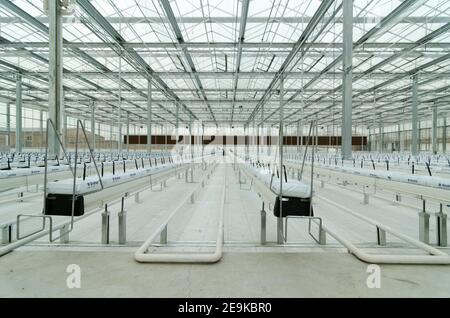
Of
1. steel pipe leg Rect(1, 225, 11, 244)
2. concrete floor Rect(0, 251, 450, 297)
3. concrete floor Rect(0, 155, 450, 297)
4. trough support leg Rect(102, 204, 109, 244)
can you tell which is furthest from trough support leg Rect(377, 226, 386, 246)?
steel pipe leg Rect(1, 225, 11, 244)

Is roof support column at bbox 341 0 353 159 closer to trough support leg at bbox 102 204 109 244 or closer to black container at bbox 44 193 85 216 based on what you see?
trough support leg at bbox 102 204 109 244

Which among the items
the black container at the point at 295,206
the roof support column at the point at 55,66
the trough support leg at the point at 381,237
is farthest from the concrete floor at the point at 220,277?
the roof support column at the point at 55,66

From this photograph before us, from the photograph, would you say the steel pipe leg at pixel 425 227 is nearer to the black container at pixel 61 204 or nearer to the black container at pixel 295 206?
the black container at pixel 295 206

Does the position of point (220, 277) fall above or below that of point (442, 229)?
below

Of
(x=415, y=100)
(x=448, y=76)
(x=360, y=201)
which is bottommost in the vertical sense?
(x=360, y=201)

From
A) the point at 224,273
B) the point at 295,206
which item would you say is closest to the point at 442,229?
the point at 295,206

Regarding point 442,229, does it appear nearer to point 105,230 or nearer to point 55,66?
point 105,230

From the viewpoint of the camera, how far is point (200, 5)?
9898mm

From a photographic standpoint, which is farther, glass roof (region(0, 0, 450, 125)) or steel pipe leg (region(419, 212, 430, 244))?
glass roof (region(0, 0, 450, 125))

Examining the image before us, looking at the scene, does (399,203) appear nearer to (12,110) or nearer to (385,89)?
(385,89)

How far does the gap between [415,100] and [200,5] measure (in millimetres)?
14663

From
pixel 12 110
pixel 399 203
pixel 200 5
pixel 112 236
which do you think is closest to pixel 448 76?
pixel 399 203

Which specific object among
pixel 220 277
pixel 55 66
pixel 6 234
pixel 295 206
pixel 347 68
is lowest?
pixel 220 277

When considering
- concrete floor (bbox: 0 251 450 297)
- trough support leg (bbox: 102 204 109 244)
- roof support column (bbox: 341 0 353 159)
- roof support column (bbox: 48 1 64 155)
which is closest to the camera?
concrete floor (bbox: 0 251 450 297)
